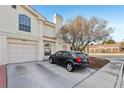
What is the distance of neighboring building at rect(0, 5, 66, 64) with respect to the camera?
1066cm

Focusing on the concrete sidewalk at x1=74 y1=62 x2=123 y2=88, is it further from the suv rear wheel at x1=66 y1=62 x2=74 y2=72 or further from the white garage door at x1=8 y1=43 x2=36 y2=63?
the white garage door at x1=8 y1=43 x2=36 y2=63

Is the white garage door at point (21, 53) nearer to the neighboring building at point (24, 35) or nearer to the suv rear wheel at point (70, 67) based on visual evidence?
the neighboring building at point (24, 35)

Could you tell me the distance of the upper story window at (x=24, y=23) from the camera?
12344 mm

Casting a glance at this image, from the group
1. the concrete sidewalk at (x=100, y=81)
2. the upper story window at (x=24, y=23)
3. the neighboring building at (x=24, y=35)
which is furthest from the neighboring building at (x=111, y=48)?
the concrete sidewalk at (x=100, y=81)

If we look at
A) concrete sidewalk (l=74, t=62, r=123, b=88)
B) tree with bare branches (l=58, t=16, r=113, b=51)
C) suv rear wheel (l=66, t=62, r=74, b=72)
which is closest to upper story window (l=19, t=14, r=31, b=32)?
tree with bare branches (l=58, t=16, r=113, b=51)

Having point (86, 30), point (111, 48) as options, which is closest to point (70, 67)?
point (86, 30)

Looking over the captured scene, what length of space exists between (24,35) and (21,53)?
73.1 inches

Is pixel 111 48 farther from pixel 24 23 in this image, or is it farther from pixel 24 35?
pixel 24 35

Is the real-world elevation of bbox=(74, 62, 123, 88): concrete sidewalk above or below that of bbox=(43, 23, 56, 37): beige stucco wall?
below

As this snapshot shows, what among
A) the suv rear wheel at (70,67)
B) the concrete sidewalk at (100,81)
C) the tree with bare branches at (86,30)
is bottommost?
the concrete sidewalk at (100,81)

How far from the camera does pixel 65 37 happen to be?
16406 millimetres

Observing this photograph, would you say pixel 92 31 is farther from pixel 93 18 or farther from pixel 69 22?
pixel 69 22

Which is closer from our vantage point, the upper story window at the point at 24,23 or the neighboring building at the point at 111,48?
the upper story window at the point at 24,23

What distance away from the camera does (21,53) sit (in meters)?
12.3
